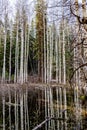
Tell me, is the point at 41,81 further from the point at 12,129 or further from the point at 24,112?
the point at 12,129

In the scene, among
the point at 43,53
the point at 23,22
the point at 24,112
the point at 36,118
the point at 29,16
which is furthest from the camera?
the point at 43,53

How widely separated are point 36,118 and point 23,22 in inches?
885

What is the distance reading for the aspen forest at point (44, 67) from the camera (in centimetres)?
875

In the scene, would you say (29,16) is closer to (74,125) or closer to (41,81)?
(41,81)

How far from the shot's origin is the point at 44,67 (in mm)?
35750

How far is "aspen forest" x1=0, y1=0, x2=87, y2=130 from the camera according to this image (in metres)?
8.75

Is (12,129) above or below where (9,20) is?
below

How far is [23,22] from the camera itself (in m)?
33.3

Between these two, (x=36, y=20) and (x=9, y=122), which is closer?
(x=9, y=122)

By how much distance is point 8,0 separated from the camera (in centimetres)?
3353

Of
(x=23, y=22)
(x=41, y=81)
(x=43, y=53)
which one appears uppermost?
(x=23, y=22)

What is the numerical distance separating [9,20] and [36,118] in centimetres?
2581

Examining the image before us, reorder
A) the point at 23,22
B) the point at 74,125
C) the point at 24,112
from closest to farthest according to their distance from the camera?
the point at 74,125 → the point at 24,112 → the point at 23,22

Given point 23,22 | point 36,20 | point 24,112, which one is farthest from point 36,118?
point 36,20
